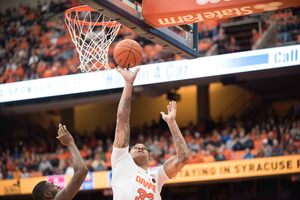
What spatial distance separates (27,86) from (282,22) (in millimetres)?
5990

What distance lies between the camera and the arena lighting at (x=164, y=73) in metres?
13.8

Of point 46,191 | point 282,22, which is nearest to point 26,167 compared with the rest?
point 282,22

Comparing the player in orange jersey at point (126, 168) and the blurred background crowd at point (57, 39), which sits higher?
the blurred background crowd at point (57, 39)

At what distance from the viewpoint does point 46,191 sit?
14.2 feet

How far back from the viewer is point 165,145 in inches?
591

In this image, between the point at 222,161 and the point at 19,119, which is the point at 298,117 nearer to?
the point at 222,161

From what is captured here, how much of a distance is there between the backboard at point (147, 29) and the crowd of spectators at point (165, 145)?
23.8 ft

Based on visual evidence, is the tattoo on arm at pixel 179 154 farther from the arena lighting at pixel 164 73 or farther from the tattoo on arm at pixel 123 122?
the arena lighting at pixel 164 73

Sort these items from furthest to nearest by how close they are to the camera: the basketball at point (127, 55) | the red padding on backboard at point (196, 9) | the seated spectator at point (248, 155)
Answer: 1. the seated spectator at point (248, 155)
2. the basketball at point (127, 55)
3. the red padding on backboard at point (196, 9)

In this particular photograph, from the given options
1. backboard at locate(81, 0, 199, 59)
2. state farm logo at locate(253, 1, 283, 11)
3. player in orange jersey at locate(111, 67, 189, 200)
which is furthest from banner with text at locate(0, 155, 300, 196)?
player in orange jersey at locate(111, 67, 189, 200)

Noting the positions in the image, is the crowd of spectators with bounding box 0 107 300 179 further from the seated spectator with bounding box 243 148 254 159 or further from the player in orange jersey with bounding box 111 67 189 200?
the player in orange jersey with bounding box 111 67 189 200

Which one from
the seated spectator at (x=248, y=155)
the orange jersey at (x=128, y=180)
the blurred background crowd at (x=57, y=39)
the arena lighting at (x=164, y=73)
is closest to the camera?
the orange jersey at (x=128, y=180)

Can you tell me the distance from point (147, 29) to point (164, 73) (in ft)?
28.8

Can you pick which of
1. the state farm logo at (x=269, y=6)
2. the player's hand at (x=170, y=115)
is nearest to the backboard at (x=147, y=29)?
the player's hand at (x=170, y=115)
